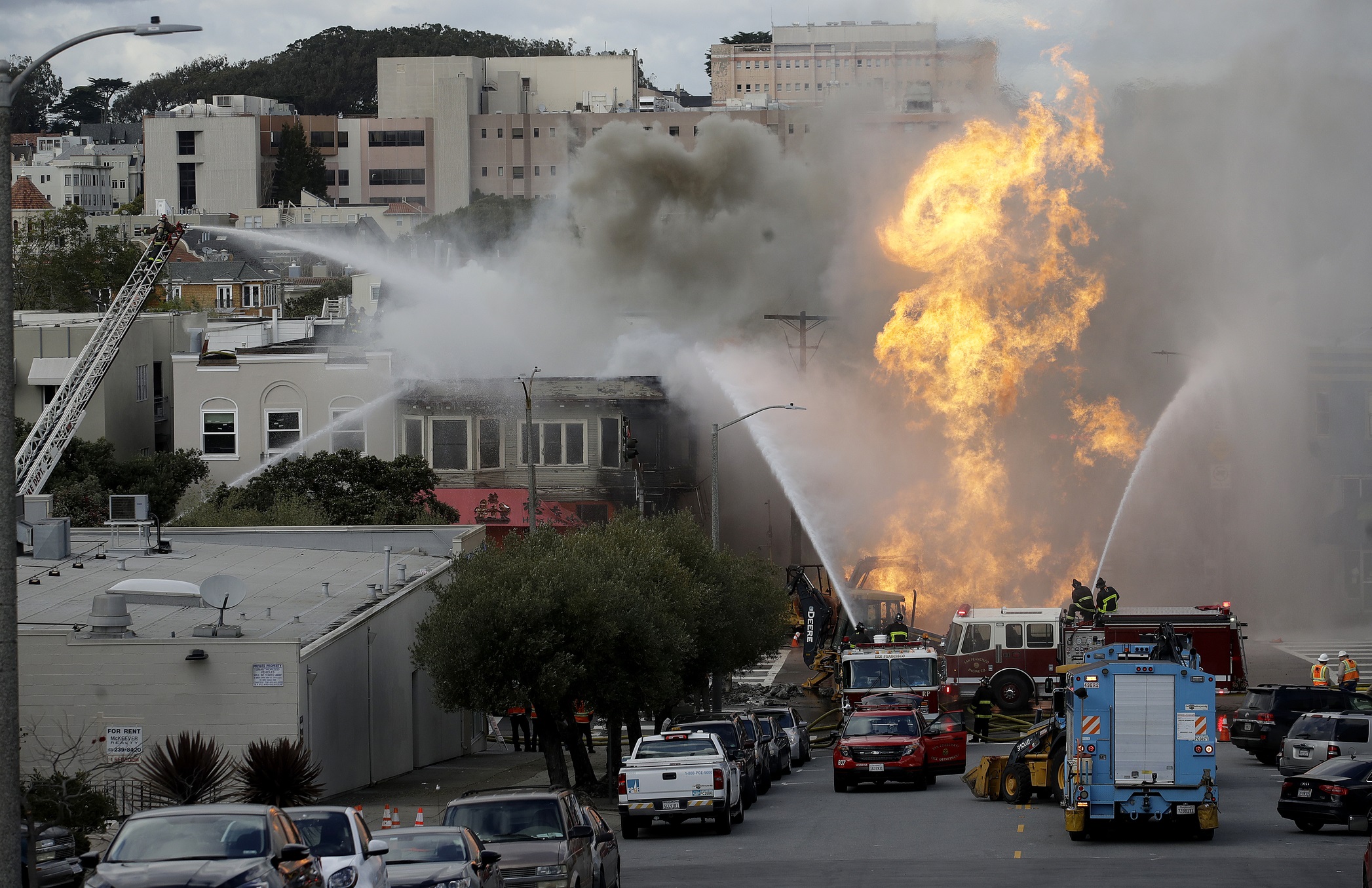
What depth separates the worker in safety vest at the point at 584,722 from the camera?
3135 centimetres

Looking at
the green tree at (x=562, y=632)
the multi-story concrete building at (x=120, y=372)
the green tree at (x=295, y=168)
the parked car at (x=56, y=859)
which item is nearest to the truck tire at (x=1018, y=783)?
the green tree at (x=562, y=632)

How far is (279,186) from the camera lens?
161375 millimetres

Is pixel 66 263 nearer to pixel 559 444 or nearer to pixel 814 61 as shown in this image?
pixel 559 444

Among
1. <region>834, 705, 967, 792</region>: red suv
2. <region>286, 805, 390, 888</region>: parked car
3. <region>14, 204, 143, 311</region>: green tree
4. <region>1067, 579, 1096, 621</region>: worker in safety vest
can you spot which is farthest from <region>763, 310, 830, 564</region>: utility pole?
<region>14, 204, 143, 311</region>: green tree

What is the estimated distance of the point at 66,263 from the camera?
124 metres

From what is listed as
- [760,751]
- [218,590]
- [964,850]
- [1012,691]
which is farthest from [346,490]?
[964,850]

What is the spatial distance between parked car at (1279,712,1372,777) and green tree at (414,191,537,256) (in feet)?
348

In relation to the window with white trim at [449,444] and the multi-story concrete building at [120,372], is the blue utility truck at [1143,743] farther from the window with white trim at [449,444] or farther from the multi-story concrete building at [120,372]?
the multi-story concrete building at [120,372]

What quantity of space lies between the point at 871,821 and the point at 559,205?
355 feet

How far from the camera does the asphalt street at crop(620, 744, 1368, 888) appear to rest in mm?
19891

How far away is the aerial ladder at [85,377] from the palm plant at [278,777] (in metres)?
40.8

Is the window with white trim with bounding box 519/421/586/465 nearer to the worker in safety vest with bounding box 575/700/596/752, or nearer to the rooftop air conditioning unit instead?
the rooftop air conditioning unit

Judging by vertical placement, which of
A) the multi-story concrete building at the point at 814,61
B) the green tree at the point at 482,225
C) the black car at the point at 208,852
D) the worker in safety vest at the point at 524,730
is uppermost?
the multi-story concrete building at the point at 814,61

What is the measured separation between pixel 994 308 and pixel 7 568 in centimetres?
5211
